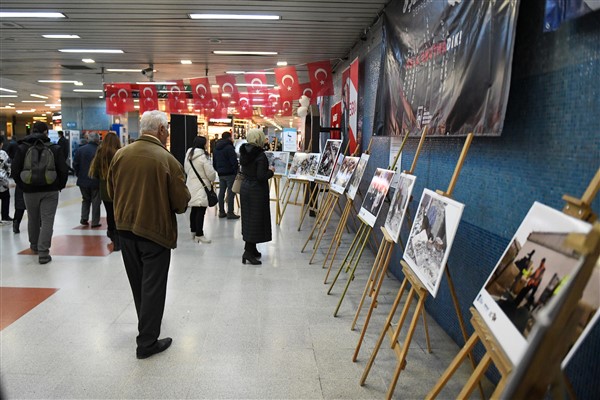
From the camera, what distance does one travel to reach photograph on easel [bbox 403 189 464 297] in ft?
6.20

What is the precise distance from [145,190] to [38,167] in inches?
105

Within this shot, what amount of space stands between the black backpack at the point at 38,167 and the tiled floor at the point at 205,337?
92 cm

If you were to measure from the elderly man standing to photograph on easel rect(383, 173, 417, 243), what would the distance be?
1.32 meters

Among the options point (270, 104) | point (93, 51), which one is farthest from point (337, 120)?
point (93, 51)

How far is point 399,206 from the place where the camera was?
2.67 meters

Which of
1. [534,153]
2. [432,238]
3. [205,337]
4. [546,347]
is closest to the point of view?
[546,347]

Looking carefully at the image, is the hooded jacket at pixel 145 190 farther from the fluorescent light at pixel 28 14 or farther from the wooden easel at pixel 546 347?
the fluorescent light at pixel 28 14

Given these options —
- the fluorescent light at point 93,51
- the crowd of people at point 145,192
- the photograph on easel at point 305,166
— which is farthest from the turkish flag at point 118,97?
the photograph on easel at point 305,166

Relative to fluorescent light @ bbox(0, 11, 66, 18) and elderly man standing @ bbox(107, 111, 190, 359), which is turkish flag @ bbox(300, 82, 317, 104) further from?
elderly man standing @ bbox(107, 111, 190, 359)

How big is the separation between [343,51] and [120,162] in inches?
247

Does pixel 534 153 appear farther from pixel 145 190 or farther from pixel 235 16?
pixel 235 16

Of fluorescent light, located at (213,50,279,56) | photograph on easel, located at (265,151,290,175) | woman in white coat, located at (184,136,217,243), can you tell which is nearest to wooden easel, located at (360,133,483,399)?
woman in white coat, located at (184,136,217,243)

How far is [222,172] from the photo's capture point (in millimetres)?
7746

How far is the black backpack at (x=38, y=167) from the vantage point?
4645 millimetres
